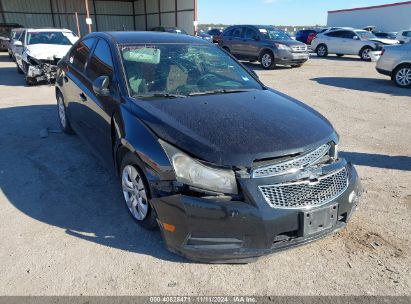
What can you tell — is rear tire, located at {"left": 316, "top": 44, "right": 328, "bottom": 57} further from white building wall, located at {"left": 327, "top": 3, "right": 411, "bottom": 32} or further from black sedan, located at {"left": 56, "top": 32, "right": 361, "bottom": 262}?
white building wall, located at {"left": 327, "top": 3, "right": 411, "bottom": 32}

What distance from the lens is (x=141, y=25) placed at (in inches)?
1339

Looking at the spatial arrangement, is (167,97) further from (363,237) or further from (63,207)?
(363,237)

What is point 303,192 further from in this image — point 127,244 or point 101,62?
point 101,62

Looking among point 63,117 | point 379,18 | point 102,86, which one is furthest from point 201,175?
point 379,18

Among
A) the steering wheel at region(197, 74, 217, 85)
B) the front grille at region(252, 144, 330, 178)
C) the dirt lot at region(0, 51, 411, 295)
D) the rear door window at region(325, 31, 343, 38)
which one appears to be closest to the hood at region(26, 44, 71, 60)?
the dirt lot at region(0, 51, 411, 295)

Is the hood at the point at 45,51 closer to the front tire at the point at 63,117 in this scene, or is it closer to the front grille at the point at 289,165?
the front tire at the point at 63,117

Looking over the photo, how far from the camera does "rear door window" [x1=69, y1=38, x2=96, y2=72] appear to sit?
14.6 feet

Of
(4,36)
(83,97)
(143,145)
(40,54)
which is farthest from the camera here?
(4,36)

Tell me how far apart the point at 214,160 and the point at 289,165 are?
55 centimetres

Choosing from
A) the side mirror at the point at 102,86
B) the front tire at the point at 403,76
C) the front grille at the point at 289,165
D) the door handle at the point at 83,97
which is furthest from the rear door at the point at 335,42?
the front grille at the point at 289,165

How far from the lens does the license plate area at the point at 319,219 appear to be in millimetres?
2432

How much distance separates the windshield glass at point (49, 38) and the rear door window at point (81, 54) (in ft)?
22.4

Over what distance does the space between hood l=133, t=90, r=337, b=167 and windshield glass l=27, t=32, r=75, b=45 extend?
31.0 ft

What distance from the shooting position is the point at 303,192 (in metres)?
2.47
